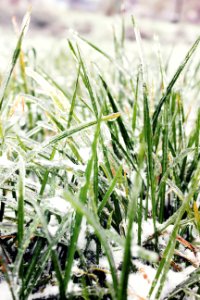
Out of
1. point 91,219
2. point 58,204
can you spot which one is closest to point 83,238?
point 58,204

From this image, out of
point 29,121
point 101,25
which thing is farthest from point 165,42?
point 29,121

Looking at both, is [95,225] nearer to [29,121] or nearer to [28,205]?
[28,205]

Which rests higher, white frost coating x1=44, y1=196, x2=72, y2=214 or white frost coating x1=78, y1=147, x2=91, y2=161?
white frost coating x1=78, y1=147, x2=91, y2=161

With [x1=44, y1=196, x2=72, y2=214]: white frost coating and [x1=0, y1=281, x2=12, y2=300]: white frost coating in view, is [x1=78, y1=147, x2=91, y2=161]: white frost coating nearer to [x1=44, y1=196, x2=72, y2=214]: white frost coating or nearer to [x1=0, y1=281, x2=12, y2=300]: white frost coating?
[x1=44, y1=196, x2=72, y2=214]: white frost coating

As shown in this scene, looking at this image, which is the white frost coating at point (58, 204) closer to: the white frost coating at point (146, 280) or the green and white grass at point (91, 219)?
the green and white grass at point (91, 219)

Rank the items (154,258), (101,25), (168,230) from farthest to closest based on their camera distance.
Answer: (101,25) < (168,230) < (154,258)

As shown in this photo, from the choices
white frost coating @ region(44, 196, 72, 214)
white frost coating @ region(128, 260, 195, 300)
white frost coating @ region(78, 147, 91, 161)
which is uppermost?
white frost coating @ region(78, 147, 91, 161)

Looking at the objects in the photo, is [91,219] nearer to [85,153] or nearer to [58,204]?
[58,204]

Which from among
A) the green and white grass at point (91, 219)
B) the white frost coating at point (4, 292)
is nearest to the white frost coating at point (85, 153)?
the green and white grass at point (91, 219)

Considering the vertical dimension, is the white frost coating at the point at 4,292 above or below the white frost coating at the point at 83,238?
below

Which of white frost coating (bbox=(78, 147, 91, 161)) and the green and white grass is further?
white frost coating (bbox=(78, 147, 91, 161))

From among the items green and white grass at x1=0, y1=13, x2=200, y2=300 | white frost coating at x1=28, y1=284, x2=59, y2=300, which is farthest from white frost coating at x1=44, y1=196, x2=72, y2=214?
white frost coating at x1=28, y1=284, x2=59, y2=300
